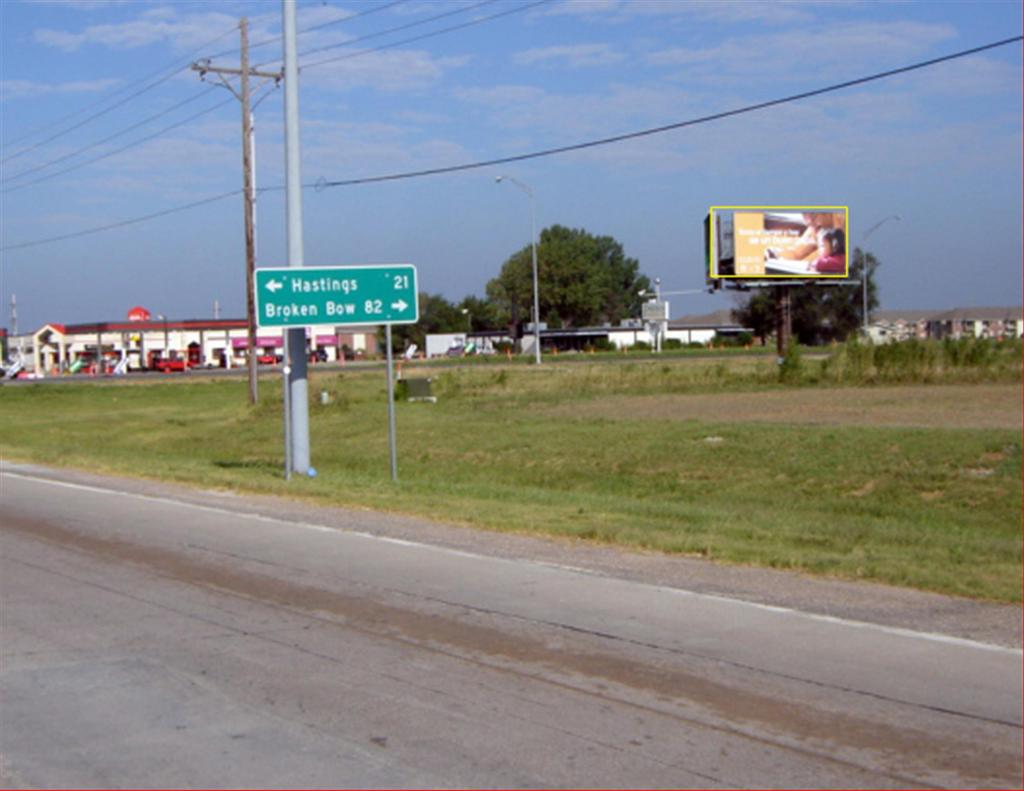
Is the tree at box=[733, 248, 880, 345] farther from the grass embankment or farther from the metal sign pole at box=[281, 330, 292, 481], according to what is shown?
the metal sign pole at box=[281, 330, 292, 481]

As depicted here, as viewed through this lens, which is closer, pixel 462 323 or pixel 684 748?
pixel 684 748

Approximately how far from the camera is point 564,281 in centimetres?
14788

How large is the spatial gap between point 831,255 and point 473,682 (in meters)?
73.5

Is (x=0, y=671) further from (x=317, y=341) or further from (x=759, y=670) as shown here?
(x=317, y=341)

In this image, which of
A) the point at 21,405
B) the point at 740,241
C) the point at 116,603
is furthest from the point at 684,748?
the point at 740,241

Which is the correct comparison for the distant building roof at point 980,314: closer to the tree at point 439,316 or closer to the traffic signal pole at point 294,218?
the tree at point 439,316

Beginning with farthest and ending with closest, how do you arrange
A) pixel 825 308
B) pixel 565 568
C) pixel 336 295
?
pixel 825 308, pixel 336 295, pixel 565 568

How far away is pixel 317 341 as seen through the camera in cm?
14375

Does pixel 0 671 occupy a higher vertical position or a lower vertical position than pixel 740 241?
lower

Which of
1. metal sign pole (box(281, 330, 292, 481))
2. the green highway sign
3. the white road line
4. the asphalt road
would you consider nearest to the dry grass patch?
the green highway sign

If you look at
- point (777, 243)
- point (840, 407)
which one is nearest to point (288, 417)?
point (840, 407)

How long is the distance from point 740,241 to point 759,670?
69296 millimetres

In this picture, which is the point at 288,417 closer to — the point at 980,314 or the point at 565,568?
the point at 565,568

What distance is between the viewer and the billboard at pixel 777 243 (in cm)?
7556
